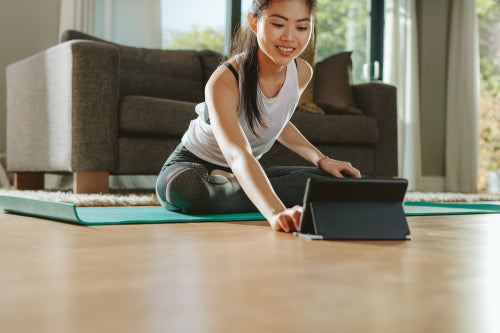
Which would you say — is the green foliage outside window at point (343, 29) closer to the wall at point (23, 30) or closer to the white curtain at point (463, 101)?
the white curtain at point (463, 101)

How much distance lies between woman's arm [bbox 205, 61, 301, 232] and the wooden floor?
5cm

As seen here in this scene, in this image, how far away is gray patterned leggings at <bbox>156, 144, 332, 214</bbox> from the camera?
4.62ft

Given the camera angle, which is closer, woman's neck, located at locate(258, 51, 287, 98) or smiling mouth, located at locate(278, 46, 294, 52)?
smiling mouth, located at locate(278, 46, 294, 52)

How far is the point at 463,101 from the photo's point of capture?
4562 millimetres

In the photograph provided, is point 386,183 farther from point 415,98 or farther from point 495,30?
point 495,30

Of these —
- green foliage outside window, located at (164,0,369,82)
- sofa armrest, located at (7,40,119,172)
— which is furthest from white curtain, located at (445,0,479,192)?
sofa armrest, located at (7,40,119,172)

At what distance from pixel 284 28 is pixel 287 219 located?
1.56 ft

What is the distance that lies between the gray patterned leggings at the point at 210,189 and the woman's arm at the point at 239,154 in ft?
0.78

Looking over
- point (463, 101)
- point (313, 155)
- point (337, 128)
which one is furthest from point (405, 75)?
point (313, 155)

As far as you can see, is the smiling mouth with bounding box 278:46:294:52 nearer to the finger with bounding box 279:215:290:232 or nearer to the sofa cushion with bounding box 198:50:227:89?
the finger with bounding box 279:215:290:232

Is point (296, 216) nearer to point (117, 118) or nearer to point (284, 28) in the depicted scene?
point (284, 28)

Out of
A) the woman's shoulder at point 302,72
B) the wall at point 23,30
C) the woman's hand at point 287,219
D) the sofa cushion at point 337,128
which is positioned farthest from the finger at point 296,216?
the wall at point 23,30

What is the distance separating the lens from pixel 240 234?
3.37ft

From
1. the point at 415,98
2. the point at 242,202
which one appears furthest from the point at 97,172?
the point at 415,98
